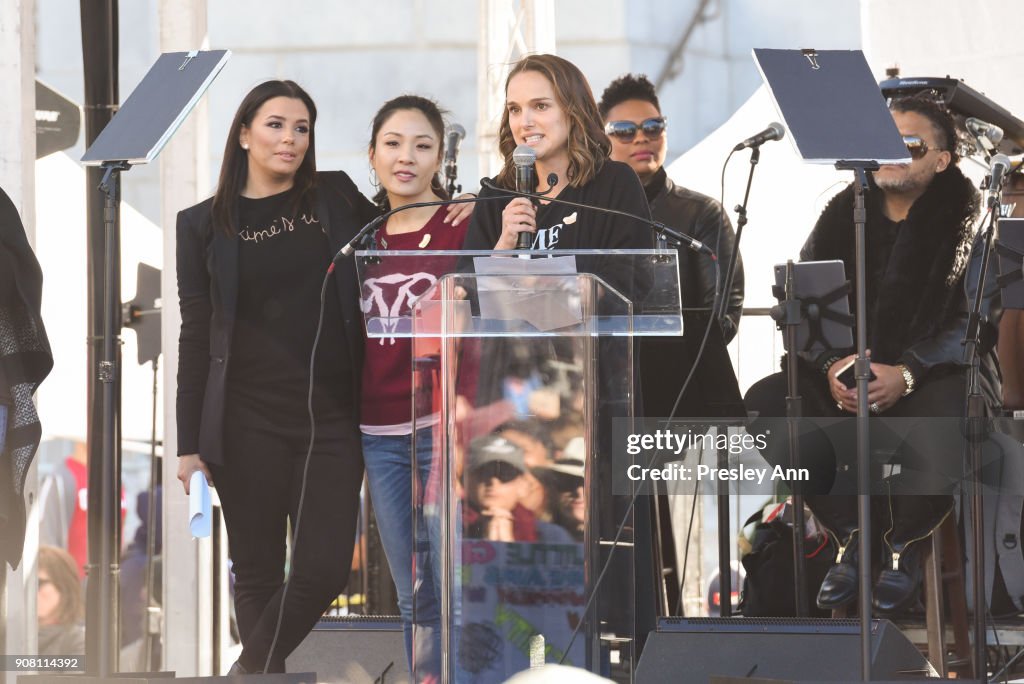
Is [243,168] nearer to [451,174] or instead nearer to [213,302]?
[213,302]

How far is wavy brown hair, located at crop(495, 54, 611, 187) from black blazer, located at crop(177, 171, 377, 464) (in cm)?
54

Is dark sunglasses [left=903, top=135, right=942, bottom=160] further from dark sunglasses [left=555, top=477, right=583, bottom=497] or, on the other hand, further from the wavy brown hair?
dark sunglasses [left=555, top=477, right=583, bottom=497]

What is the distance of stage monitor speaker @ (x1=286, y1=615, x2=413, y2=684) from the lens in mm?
3750

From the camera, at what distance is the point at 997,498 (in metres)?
4.04

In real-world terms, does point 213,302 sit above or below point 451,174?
below

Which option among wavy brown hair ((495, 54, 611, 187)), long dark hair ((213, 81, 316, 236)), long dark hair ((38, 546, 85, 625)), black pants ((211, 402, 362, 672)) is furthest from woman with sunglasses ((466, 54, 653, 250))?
long dark hair ((38, 546, 85, 625))

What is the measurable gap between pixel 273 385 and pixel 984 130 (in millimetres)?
2058

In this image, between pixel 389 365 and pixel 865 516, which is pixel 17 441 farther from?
pixel 865 516

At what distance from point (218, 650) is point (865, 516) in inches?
120

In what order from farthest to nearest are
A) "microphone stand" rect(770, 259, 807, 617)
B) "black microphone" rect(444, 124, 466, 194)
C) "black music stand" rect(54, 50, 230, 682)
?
"black microphone" rect(444, 124, 466, 194), "microphone stand" rect(770, 259, 807, 617), "black music stand" rect(54, 50, 230, 682)

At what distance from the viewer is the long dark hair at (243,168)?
11.8 ft

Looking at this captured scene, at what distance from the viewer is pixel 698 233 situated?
4.48 metres

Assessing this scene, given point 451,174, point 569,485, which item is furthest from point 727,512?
point 569,485

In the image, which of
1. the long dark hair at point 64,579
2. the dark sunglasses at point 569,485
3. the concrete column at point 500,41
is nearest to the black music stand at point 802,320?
the concrete column at point 500,41
